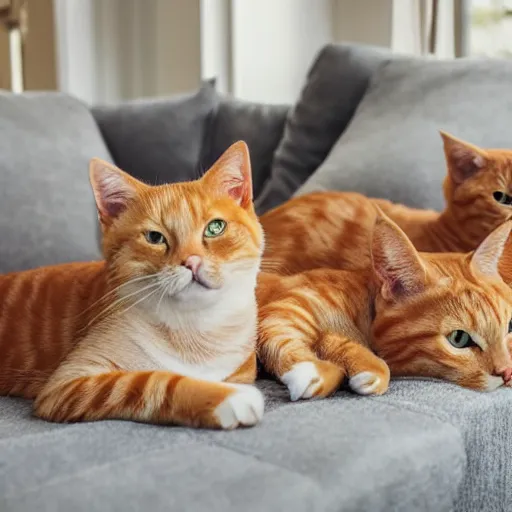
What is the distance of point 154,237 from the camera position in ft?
3.42

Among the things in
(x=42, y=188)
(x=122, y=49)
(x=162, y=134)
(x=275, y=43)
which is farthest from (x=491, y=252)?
(x=122, y=49)

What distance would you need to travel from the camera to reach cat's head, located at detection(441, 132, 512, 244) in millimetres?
1303

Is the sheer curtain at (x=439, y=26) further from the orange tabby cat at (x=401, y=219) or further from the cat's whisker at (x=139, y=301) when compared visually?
the cat's whisker at (x=139, y=301)

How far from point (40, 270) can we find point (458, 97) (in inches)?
36.8

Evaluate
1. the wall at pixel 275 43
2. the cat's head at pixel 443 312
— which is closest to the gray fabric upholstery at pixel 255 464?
the cat's head at pixel 443 312

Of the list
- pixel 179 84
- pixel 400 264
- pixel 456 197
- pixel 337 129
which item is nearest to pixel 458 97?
pixel 456 197

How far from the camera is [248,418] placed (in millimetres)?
869

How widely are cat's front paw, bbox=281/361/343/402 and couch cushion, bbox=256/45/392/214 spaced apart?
3.54 feet

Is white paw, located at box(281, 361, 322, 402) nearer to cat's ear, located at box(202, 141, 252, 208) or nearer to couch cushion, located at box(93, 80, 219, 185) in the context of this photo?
cat's ear, located at box(202, 141, 252, 208)

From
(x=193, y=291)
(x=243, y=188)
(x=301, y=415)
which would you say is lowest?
(x=301, y=415)

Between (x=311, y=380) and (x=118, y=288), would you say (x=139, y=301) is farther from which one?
(x=311, y=380)

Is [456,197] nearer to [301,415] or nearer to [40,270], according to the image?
[301,415]

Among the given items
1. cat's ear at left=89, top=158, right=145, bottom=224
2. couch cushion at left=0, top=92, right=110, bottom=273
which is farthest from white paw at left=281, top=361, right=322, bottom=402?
couch cushion at left=0, top=92, right=110, bottom=273

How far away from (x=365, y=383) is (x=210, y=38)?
2.57 meters
